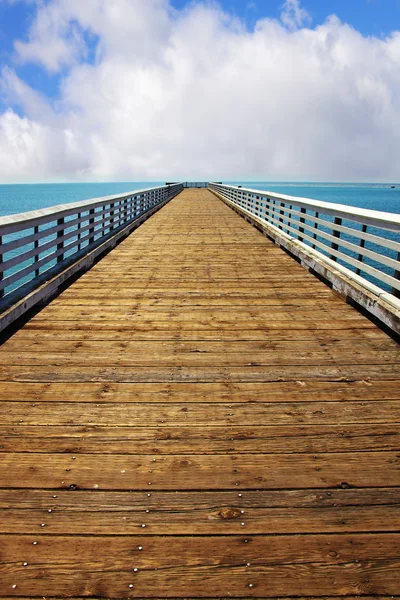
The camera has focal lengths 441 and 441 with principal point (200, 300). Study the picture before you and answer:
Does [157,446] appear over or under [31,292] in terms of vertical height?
under

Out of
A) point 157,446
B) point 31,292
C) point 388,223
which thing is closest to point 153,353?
point 157,446

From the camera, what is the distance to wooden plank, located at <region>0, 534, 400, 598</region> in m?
2.16

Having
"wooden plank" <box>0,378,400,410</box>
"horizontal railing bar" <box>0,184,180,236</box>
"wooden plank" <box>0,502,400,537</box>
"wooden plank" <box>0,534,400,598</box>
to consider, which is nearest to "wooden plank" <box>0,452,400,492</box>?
"wooden plank" <box>0,502,400,537</box>

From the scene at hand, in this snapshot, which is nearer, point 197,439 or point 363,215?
point 197,439

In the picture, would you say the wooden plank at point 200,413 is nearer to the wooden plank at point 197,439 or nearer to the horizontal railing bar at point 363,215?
the wooden plank at point 197,439

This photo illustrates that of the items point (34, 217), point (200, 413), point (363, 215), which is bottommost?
point (200, 413)

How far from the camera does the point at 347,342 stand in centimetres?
532

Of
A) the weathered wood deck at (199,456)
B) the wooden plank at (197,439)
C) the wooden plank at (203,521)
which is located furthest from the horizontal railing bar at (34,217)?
the wooden plank at (203,521)

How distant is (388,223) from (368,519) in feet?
14.4

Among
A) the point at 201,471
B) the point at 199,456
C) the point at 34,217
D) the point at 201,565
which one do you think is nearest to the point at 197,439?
the point at 199,456

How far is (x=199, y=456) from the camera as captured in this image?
315cm

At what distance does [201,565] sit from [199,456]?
0.91m

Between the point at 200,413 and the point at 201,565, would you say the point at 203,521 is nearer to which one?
the point at 201,565

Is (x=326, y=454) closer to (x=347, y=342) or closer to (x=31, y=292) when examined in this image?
(x=347, y=342)
